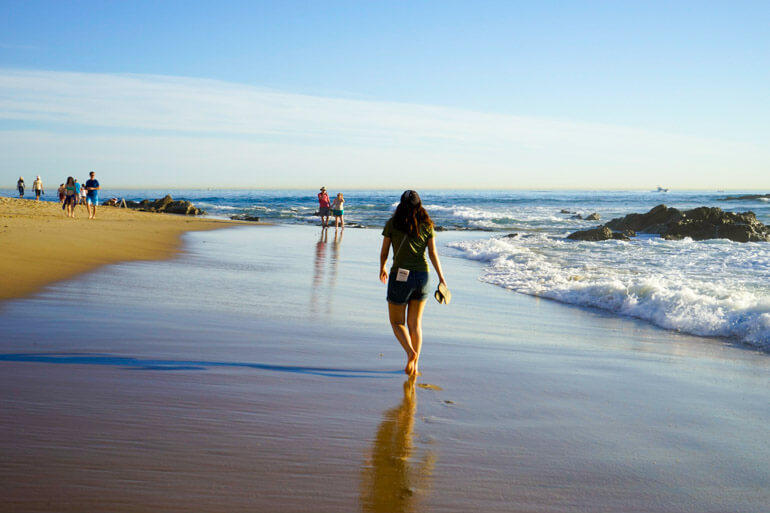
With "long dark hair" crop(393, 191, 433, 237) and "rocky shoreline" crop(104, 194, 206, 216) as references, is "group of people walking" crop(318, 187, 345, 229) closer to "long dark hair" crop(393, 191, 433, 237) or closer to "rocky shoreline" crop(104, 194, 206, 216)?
"rocky shoreline" crop(104, 194, 206, 216)

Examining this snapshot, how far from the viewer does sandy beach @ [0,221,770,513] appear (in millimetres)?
3402

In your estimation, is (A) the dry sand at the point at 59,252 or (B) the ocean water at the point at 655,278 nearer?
(B) the ocean water at the point at 655,278

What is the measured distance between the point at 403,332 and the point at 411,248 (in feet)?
2.46

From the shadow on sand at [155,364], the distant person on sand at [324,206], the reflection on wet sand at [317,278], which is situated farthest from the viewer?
the distant person on sand at [324,206]

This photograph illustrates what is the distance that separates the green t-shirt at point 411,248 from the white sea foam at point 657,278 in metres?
4.92

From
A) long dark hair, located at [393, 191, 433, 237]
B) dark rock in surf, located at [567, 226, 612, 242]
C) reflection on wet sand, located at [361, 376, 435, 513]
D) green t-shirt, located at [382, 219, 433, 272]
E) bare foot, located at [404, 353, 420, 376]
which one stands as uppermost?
long dark hair, located at [393, 191, 433, 237]

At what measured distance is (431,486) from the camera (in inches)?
139

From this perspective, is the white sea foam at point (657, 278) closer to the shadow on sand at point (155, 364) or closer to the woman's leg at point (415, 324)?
the woman's leg at point (415, 324)

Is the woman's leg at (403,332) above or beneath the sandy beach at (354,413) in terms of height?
above

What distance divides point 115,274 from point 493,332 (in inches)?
264

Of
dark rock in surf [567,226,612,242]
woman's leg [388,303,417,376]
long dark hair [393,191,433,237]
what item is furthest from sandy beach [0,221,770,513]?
dark rock in surf [567,226,612,242]

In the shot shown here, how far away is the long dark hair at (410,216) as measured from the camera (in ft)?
19.3

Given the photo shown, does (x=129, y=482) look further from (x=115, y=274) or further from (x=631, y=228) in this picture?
(x=631, y=228)

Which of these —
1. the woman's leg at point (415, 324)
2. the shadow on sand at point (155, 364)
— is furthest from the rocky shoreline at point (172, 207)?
the woman's leg at point (415, 324)
